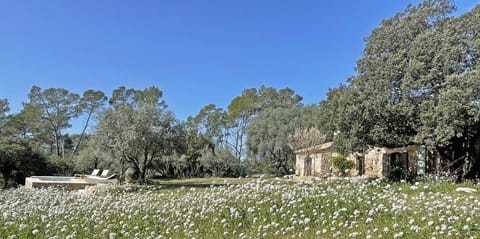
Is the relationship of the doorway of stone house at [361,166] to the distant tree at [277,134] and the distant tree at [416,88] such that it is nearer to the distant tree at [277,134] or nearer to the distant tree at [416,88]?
the distant tree at [416,88]

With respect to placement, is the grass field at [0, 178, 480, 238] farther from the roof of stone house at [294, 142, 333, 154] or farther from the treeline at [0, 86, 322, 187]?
the roof of stone house at [294, 142, 333, 154]

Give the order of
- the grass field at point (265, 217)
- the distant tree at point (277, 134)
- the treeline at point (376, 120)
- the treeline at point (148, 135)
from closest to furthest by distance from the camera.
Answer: the grass field at point (265, 217) < the treeline at point (376, 120) < the treeline at point (148, 135) < the distant tree at point (277, 134)

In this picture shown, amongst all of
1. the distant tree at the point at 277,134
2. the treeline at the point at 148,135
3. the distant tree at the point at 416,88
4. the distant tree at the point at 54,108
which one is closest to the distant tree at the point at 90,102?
the treeline at the point at 148,135

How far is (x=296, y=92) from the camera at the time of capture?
39656 millimetres

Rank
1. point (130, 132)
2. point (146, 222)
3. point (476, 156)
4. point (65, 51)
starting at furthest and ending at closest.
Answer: point (65, 51) < point (130, 132) < point (476, 156) < point (146, 222)

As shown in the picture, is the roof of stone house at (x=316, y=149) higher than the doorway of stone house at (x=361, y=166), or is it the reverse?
the roof of stone house at (x=316, y=149)

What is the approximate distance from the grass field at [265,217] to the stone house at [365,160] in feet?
30.7

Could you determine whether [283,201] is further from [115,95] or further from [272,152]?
[115,95]

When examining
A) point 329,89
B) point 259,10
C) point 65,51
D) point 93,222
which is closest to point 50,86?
point 65,51

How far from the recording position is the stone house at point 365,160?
19.8 m

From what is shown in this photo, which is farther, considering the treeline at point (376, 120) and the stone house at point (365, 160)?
the stone house at point (365, 160)

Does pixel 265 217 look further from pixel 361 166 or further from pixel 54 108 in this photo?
pixel 54 108

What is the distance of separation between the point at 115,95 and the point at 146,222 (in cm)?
3488

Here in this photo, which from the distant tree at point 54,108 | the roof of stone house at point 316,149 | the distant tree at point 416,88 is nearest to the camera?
the distant tree at point 416,88
